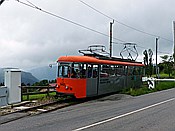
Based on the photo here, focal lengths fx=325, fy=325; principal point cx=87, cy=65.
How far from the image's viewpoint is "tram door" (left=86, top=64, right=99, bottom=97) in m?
19.7

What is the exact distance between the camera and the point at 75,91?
1903cm

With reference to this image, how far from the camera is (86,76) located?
1962cm

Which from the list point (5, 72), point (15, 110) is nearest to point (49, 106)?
point (15, 110)

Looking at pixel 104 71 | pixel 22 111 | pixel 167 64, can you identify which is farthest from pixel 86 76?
pixel 167 64

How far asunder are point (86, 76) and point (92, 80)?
0.58 metres

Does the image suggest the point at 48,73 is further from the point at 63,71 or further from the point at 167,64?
the point at 167,64

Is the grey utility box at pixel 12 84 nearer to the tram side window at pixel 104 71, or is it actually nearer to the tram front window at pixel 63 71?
the tram front window at pixel 63 71

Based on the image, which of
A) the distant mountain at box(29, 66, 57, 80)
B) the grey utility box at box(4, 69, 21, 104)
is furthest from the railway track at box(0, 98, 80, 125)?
the distant mountain at box(29, 66, 57, 80)

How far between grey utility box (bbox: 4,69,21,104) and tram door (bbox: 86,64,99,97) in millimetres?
5966

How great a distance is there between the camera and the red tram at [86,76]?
63.0 ft

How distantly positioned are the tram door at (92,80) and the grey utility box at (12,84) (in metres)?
5.97

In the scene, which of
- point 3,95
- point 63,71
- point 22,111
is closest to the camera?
point 3,95

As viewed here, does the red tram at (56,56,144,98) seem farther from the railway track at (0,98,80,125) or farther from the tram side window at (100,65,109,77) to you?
the railway track at (0,98,80,125)

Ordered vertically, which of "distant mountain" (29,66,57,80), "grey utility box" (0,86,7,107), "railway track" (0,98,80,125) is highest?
"distant mountain" (29,66,57,80)
